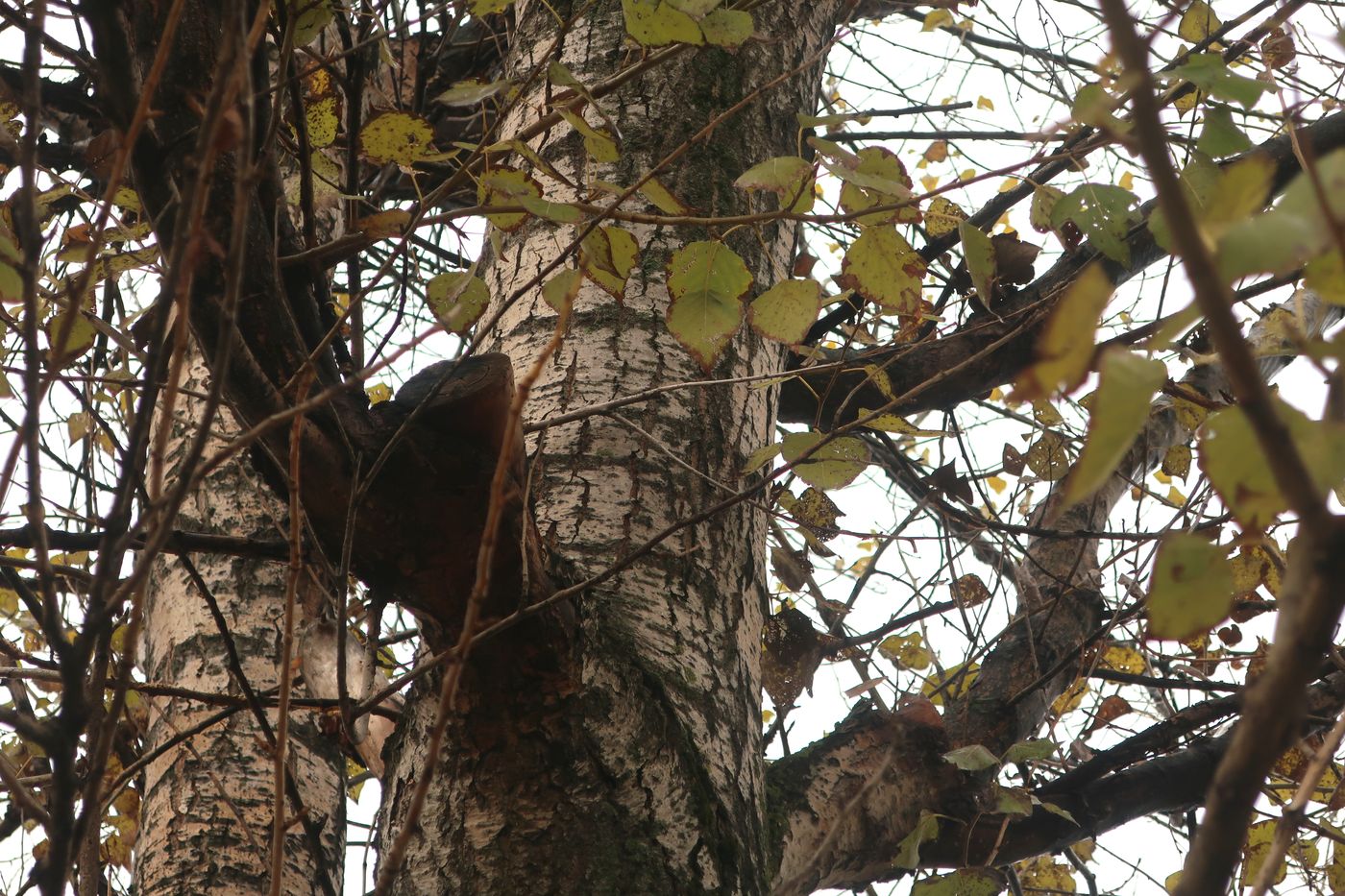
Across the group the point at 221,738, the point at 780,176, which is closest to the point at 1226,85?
the point at 780,176

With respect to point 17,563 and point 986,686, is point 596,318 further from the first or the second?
point 986,686

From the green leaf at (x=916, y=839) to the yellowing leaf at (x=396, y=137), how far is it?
3.66 feet

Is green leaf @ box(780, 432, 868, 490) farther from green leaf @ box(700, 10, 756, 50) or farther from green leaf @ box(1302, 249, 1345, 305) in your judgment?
green leaf @ box(1302, 249, 1345, 305)

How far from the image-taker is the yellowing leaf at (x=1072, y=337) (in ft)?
1.42

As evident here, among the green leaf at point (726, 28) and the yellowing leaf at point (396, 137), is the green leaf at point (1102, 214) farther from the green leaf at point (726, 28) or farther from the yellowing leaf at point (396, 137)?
the yellowing leaf at point (396, 137)

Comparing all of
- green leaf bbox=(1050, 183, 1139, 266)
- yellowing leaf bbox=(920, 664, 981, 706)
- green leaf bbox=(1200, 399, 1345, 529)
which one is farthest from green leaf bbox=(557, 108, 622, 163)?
yellowing leaf bbox=(920, 664, 981, 706)

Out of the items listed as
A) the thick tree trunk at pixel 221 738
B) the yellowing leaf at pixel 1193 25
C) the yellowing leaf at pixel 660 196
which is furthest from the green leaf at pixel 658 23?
the yellowing leaf at pixel 1193 25

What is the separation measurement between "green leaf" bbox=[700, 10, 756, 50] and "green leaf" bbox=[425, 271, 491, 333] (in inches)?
13.8

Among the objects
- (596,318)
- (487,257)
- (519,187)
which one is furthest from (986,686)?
(519,187)

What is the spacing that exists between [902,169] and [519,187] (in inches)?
15.5

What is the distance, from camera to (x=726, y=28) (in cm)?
109

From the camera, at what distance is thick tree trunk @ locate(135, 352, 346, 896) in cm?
173

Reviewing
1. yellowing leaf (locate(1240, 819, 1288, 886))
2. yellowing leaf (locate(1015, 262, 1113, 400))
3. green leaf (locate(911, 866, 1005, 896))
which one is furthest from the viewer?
yellowing leaf (locate(1240, 819, 1288, 886))

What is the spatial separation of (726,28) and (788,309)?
0.98ft
